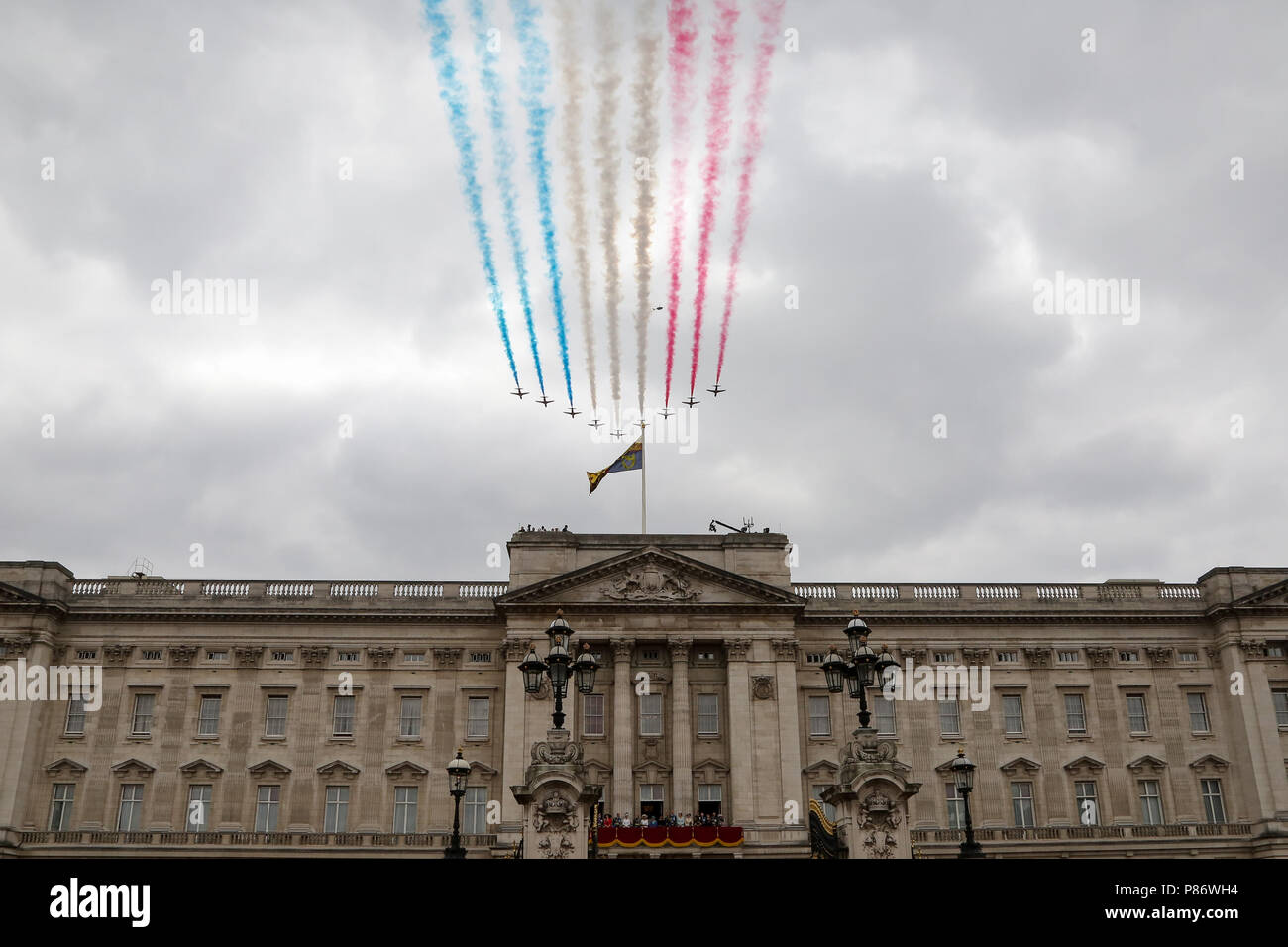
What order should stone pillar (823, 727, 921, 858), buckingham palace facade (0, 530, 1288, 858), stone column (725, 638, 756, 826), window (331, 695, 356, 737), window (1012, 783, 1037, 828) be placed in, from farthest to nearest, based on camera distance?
window (331, 695, 356, 737)
window (1012, 783, 1037, 828)
buckingham palace facade (0, 530, 1288, 858)
stone column (725, 638, 756, 826)
stone pillar (823, 727, 921, 858)

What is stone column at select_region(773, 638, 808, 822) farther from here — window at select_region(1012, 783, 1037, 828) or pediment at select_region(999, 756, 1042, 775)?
window at select_region(1012, 783, 1037, 828)

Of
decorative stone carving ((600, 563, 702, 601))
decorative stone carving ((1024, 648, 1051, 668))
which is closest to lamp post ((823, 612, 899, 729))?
Answer: decorative stone carving ((600, 563, 702, 601))

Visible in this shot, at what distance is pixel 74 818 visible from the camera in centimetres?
5384

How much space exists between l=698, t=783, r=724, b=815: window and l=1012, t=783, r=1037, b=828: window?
1487 centimetres

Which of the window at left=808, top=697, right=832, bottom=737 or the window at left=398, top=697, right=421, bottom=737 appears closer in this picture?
the window at left=398, top=697, right=421, bottom=737

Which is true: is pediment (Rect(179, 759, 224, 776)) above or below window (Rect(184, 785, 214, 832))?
above

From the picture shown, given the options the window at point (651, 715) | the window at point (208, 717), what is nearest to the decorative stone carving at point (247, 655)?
the window at point (208, 717)

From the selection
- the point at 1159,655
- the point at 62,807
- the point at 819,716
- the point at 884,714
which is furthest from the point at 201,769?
the point at 1159,655

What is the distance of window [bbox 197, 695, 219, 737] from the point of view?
55.8m

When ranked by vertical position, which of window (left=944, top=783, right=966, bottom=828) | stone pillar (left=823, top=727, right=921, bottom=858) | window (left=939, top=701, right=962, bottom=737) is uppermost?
window (left=939, top=701, right=962, bottom=737)

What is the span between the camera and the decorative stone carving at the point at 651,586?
57.3m

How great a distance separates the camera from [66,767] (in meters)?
54.7

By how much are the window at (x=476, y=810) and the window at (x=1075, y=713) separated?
3014 centimetres
